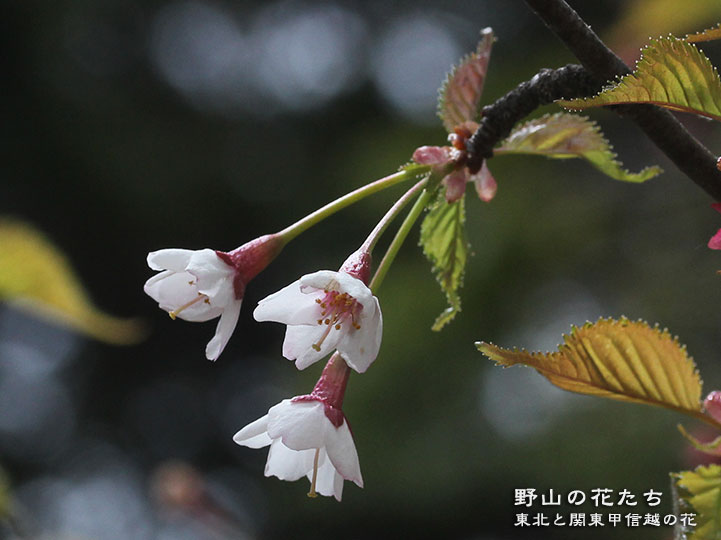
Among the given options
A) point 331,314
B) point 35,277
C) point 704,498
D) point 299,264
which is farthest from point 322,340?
point 299,264

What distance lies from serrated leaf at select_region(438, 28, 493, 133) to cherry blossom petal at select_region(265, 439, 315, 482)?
258 millimetres

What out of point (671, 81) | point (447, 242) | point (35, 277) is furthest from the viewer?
point (35, 277)

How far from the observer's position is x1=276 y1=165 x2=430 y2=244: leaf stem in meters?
0.48

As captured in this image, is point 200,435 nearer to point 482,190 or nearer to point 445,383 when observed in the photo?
point 445,383

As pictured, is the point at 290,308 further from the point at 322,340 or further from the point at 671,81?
the point at 671,81

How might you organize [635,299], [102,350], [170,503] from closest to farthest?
1. [170,503]
2. [635,299]
3. [102,350]

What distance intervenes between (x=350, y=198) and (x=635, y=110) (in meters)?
0.17

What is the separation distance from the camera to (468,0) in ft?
15.3

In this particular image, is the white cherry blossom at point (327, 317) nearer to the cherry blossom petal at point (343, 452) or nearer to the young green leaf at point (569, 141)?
the cherry blossom petal at point (343, 452)

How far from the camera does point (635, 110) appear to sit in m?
0.42

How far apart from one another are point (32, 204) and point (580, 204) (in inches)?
126

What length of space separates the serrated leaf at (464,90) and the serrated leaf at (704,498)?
299 mm

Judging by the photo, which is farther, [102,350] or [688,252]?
[102,350]

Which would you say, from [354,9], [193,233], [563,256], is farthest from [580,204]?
[354,9]
